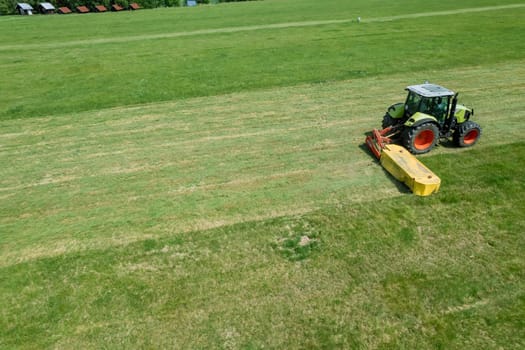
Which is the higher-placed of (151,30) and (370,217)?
(151,30)

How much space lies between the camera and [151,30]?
135ft

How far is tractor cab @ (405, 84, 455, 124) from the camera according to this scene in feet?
34.9

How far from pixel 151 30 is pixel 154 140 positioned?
33.2 m

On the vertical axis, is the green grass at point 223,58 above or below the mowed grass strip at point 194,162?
above

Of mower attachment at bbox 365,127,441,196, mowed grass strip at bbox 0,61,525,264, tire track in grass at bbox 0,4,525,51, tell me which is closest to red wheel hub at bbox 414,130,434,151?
mower attachment at bbox 365,127,441,196

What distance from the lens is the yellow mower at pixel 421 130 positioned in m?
10.3

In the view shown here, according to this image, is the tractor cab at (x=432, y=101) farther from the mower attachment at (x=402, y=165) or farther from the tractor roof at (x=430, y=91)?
the mower attachment at (x=402, y=165)

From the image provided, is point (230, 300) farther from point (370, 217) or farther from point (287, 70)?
point (287, 70)

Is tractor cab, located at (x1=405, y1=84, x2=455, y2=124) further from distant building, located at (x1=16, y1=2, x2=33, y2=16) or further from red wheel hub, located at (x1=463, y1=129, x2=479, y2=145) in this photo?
distant building, located at (x1=16, y1=2, x2=33, y2=16)

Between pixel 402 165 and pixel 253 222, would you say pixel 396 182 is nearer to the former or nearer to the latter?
pixel 402 165

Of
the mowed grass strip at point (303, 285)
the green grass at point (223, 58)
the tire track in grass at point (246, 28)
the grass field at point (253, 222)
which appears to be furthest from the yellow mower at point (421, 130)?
the tire track in grass at point (246, 28)

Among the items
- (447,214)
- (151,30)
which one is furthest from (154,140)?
(151,30)

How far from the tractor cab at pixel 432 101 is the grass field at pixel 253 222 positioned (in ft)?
4.16

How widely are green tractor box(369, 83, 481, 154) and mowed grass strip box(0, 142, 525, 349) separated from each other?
95.0 inches
